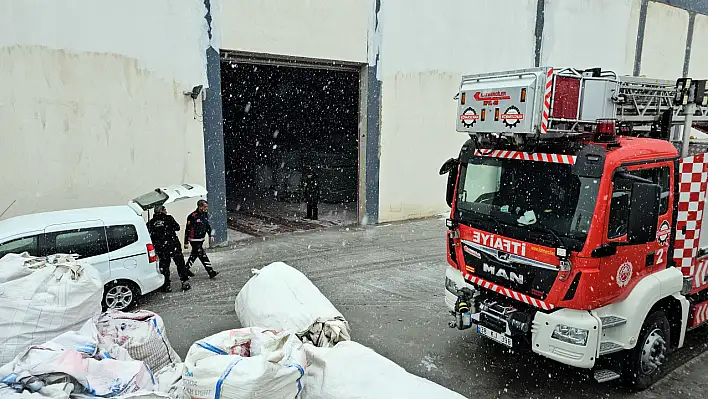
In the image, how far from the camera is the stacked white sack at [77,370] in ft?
10.3

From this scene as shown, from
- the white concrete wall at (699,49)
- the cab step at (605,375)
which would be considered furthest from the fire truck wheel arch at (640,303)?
the white concrete wall at (699,49)

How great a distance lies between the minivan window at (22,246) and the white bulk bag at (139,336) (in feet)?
10.6

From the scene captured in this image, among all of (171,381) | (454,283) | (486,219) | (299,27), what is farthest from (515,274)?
(299,27)

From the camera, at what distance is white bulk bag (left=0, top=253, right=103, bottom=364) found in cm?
411

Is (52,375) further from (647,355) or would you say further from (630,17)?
(630,17)

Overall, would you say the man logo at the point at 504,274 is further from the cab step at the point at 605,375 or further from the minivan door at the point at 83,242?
the minivan door at the point at 83,242

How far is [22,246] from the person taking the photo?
267 inches

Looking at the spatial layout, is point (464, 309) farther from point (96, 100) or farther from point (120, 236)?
point (96, 100)

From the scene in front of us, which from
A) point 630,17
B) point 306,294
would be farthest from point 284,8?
point 630,17

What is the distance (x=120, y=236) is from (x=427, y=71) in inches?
390

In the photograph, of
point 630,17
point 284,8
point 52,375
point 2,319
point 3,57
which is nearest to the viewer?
point 52,375

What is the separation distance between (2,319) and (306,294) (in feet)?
9.18

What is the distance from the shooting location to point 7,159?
350 inches

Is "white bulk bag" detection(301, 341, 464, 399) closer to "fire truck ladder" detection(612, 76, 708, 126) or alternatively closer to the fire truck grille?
the fire truck grille
